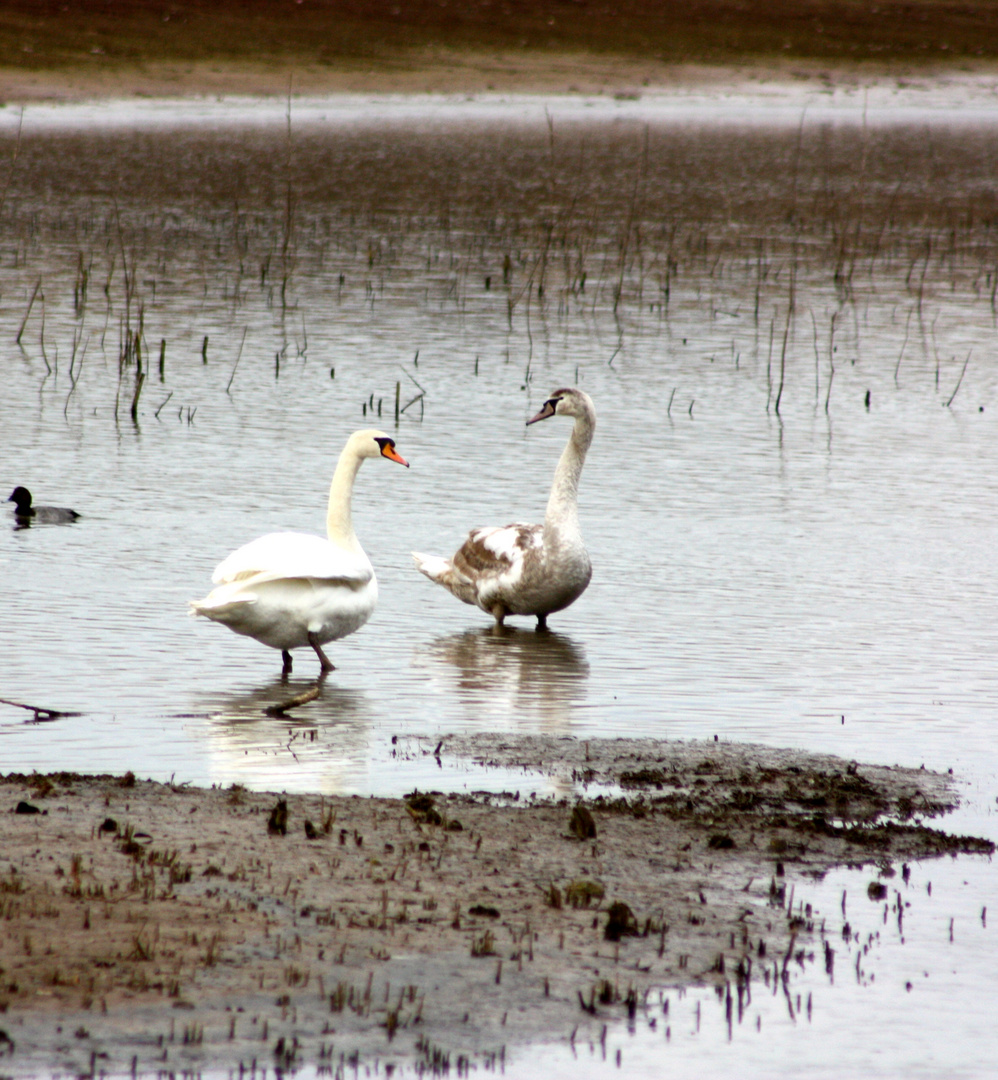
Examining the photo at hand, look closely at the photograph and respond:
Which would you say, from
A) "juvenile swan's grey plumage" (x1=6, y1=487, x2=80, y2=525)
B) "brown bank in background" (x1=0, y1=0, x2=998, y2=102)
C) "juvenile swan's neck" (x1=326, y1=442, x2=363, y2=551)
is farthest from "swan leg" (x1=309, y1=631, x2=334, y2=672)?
"brown bank in background" (x1=0, y1=0, x2=998, y2=102)

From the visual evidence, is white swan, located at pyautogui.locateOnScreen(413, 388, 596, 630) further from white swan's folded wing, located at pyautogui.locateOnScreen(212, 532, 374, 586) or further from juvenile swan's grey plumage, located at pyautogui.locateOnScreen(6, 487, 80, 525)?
juvenile swan's grey plumage, located at pyautogui.locateOnScreen(6, 487, 80, 525)

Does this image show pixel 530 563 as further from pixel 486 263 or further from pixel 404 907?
pixel 486 263

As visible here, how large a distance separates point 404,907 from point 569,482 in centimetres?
526

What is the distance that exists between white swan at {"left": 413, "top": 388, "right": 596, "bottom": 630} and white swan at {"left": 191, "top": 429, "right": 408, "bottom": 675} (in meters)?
1.30

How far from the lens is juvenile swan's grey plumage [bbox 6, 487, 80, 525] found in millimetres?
11836

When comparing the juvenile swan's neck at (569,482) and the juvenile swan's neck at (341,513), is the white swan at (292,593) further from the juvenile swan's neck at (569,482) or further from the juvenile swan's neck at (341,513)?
the juvenile swan's neck at (569,482)

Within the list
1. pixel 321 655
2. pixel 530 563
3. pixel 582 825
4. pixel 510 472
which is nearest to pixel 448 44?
pixel 510 472

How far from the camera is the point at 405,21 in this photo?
7369 cm

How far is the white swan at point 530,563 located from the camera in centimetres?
980

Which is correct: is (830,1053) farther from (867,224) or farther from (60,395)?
(867,224)

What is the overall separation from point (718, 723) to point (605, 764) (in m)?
0.96

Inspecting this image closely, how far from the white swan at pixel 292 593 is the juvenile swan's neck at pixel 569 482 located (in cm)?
155

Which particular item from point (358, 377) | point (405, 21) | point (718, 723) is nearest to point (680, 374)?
point (358, 377)

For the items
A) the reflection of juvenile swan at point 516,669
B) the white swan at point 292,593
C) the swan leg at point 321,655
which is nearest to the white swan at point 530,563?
the reflection of juvenile swan at point 516,669
